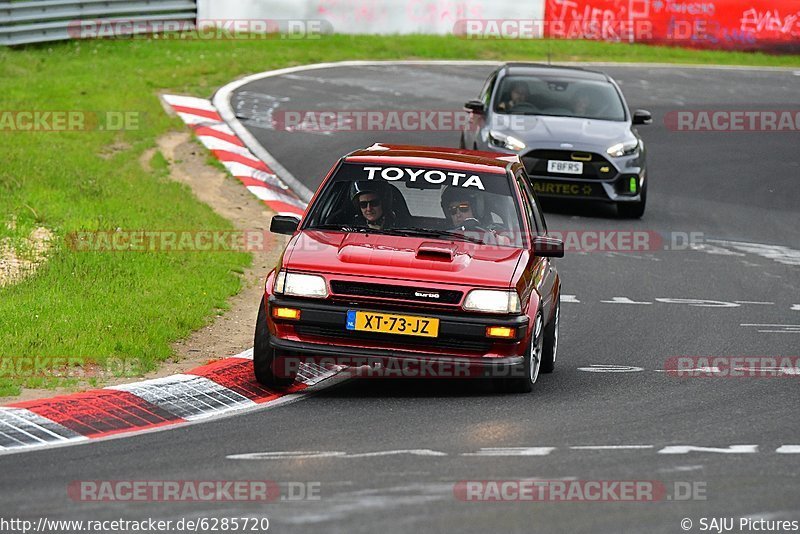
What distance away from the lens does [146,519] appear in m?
5.86

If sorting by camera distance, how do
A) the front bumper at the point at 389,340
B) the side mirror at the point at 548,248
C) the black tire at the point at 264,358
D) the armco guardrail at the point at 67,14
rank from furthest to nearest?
1. the armco guardrail at the point at 67,14
2. the side mirror at the point at 548,248
3. the black tire at the point at 264,358
4. the front bumper at the point at 389,340

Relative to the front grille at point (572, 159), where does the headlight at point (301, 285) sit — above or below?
above

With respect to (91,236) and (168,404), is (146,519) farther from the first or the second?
(91,236)

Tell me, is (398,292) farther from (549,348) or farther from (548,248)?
(549,348)

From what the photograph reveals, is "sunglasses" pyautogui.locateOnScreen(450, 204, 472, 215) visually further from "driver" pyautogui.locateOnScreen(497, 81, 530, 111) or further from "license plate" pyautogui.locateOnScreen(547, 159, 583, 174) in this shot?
"driver" pyautogui.locateOnScreen(497, 81, 530, 111)

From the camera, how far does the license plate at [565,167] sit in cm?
1659

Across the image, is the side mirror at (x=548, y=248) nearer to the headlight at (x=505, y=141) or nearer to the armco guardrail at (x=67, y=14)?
the headlight at (x=505, y=141)

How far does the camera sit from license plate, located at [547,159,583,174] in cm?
1659

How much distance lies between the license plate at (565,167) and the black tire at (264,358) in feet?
27.3

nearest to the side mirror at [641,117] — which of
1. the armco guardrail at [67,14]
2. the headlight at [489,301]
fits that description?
the headlight at [489,301]

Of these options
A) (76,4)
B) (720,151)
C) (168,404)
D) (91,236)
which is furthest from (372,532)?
(76,4)

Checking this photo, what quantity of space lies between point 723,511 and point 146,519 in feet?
8.02

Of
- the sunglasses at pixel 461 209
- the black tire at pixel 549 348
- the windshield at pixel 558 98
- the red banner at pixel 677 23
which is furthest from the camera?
the red banner at pixel 677 23

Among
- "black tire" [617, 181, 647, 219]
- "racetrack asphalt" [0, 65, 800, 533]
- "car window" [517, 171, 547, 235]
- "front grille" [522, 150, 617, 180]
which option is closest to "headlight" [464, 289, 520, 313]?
"racetrack asphalt" [0, 65, 800, 533]
